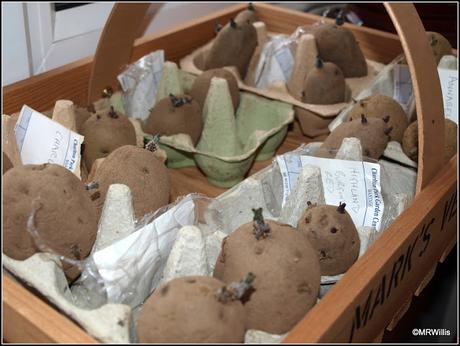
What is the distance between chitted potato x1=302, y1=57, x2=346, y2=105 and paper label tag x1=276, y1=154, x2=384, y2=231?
312 mm

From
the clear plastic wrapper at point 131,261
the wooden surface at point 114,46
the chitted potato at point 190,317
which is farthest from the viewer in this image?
the wooden surface at point 114,46

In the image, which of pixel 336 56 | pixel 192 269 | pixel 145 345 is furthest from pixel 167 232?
pixel 336 56

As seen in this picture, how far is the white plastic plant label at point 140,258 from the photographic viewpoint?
0.61m

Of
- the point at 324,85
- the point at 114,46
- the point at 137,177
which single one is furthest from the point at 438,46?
the point at 137,177

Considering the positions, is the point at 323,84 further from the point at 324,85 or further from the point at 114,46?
the point at 114,46

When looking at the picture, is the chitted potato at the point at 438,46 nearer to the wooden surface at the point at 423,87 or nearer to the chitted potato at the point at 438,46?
the chitted potato at the point at 438,46

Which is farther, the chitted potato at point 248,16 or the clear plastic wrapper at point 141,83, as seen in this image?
the chitted potato at point 248,16

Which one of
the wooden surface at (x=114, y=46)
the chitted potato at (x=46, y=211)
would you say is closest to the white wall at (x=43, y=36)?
the wooden surface at (x=114, y=46)

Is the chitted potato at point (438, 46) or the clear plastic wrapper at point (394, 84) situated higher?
the chitted potato at point (438, 46)

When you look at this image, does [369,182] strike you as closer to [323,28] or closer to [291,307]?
[291,307]

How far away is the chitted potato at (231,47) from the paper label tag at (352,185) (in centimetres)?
43

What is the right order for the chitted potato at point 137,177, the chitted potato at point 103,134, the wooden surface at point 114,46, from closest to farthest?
the chitted potato at point 137,177, the chitted potato at point 103,134, the wooden surface at point 114,46

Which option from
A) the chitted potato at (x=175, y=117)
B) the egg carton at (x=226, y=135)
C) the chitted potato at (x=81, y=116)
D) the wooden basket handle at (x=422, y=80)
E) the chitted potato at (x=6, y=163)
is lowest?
the egg carton at (x=226, y=135)

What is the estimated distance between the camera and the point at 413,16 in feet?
2.34
